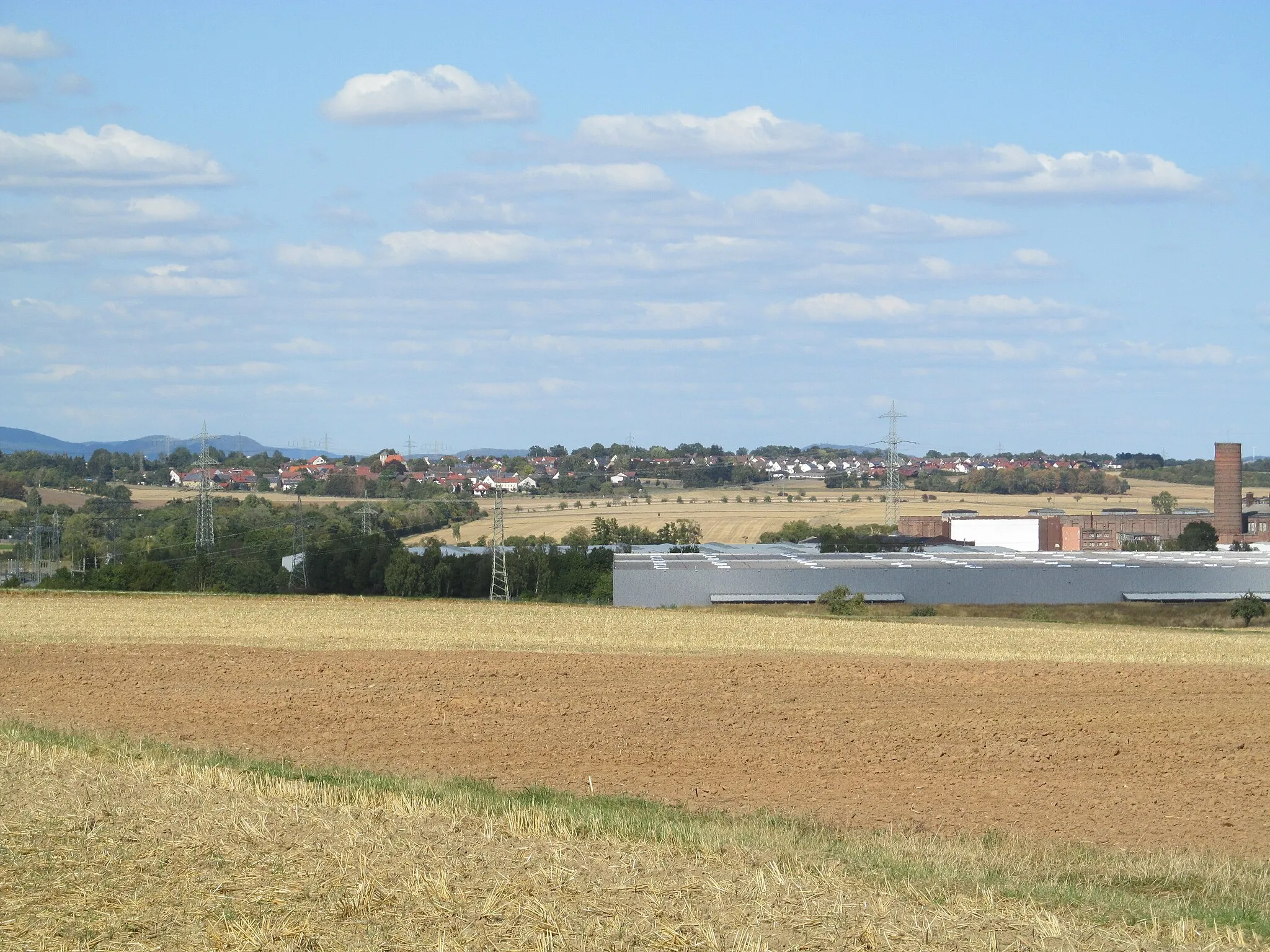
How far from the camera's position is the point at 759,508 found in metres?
155

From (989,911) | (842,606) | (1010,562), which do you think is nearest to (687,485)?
(1010,562)

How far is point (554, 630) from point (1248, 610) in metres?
33.3

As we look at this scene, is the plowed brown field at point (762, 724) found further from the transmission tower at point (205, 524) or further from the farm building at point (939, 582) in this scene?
the transmission tower at point (205, 524)

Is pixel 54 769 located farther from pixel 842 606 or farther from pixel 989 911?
pixel 842 606

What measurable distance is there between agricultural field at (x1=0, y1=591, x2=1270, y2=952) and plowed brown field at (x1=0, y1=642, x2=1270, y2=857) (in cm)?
9

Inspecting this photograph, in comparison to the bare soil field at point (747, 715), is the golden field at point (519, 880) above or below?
above

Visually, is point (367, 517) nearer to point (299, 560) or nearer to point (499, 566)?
point (299, 560)

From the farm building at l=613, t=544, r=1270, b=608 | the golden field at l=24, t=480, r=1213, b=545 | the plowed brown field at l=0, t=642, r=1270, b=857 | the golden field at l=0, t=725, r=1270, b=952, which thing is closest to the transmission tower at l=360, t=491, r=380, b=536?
the golden field at l=24, t=480, r=1213, b=545

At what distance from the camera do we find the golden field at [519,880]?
27.9 feet

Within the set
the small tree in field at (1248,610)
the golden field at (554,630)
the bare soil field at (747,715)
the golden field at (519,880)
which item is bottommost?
the small tree in field at (1248,610)

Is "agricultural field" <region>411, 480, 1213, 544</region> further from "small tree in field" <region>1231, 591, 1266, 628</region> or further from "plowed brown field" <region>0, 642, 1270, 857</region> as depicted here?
"plowed brown field" <region>0, 642, 1270, 857</region>

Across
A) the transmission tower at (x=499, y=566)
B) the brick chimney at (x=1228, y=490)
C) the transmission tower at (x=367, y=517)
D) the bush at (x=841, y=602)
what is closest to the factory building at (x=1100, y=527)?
the brick chimney at (x=1228, y=490)

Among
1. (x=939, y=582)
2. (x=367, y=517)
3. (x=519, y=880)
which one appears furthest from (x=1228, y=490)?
(x=519, y=880)

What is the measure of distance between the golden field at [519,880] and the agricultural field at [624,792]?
0.04 m
